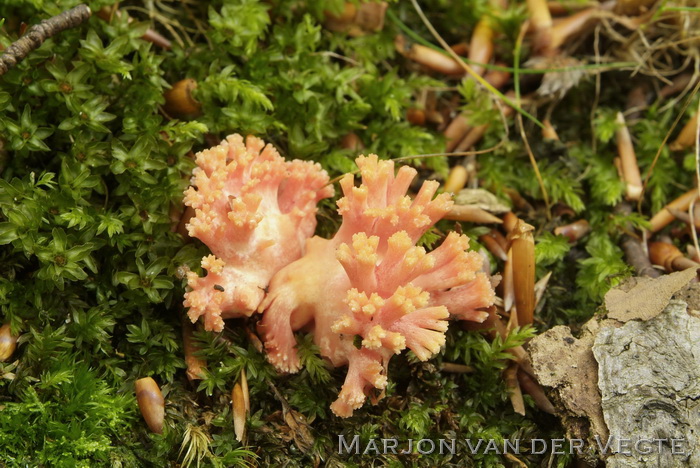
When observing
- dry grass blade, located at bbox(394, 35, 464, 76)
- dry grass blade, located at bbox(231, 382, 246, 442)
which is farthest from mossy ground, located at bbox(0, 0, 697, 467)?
dry grass blade, located at bbox(394, 35, 464, 76)

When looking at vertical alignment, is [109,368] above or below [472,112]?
below

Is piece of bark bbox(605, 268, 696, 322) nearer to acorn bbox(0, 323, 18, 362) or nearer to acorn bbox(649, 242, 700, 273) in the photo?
acorn bbox(649, 242, 700, 273)

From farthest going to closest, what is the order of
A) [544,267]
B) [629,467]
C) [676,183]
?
[676,183], [544,267], [629,467]

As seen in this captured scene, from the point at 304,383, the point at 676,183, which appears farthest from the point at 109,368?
the point at 676,183

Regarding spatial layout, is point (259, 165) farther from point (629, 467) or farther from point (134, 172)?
point (629, 467)

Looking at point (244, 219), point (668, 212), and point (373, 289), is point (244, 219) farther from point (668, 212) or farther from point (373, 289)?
point (668, 212)

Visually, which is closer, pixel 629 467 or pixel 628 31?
pixel 629 467

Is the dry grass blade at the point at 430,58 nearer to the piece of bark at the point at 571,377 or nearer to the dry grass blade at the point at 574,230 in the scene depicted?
the dry grass blade at the point at 574,230
